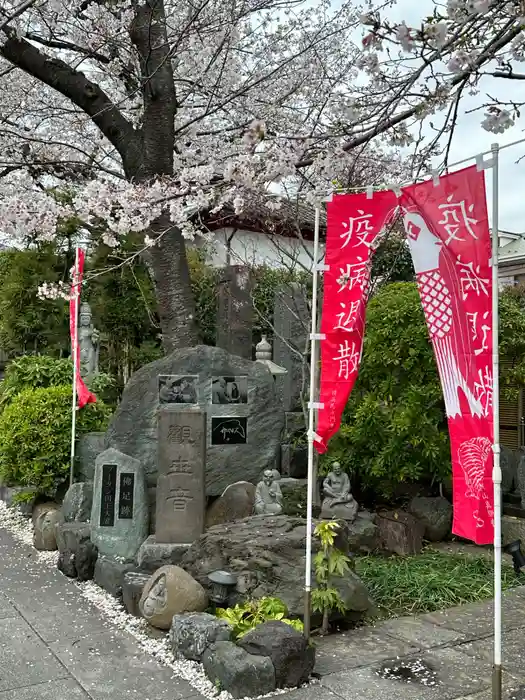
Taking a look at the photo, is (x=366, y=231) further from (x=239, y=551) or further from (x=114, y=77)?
(x=114, y=77)

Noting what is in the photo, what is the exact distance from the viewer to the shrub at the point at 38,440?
845 cm

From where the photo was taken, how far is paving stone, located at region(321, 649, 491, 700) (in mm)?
4000

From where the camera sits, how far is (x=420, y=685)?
13.6 ft

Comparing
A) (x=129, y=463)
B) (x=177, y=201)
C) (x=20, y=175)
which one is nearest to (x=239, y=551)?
(x=129, y=463)

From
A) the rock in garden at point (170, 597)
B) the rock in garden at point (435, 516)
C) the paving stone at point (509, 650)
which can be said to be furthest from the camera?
the rock in garden at point (435, 516)

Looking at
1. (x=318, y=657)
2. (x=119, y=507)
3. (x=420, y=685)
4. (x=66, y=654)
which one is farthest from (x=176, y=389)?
(x=420, y=685)

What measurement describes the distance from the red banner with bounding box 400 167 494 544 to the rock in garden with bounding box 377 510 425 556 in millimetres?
3188

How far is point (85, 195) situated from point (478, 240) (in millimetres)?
5540

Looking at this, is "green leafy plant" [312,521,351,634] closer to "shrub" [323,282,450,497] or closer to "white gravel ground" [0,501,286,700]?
"white gravel ground" [0,501,286,700]

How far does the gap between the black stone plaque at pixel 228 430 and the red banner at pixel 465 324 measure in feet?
13.3

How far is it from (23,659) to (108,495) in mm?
2371

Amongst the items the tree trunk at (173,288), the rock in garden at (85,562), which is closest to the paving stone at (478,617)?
the rock in garden at (85,562)

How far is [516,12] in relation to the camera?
3418 mm

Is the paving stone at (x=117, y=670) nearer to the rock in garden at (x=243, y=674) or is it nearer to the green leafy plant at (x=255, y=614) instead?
the rock in garden at (x=243, y=674)
